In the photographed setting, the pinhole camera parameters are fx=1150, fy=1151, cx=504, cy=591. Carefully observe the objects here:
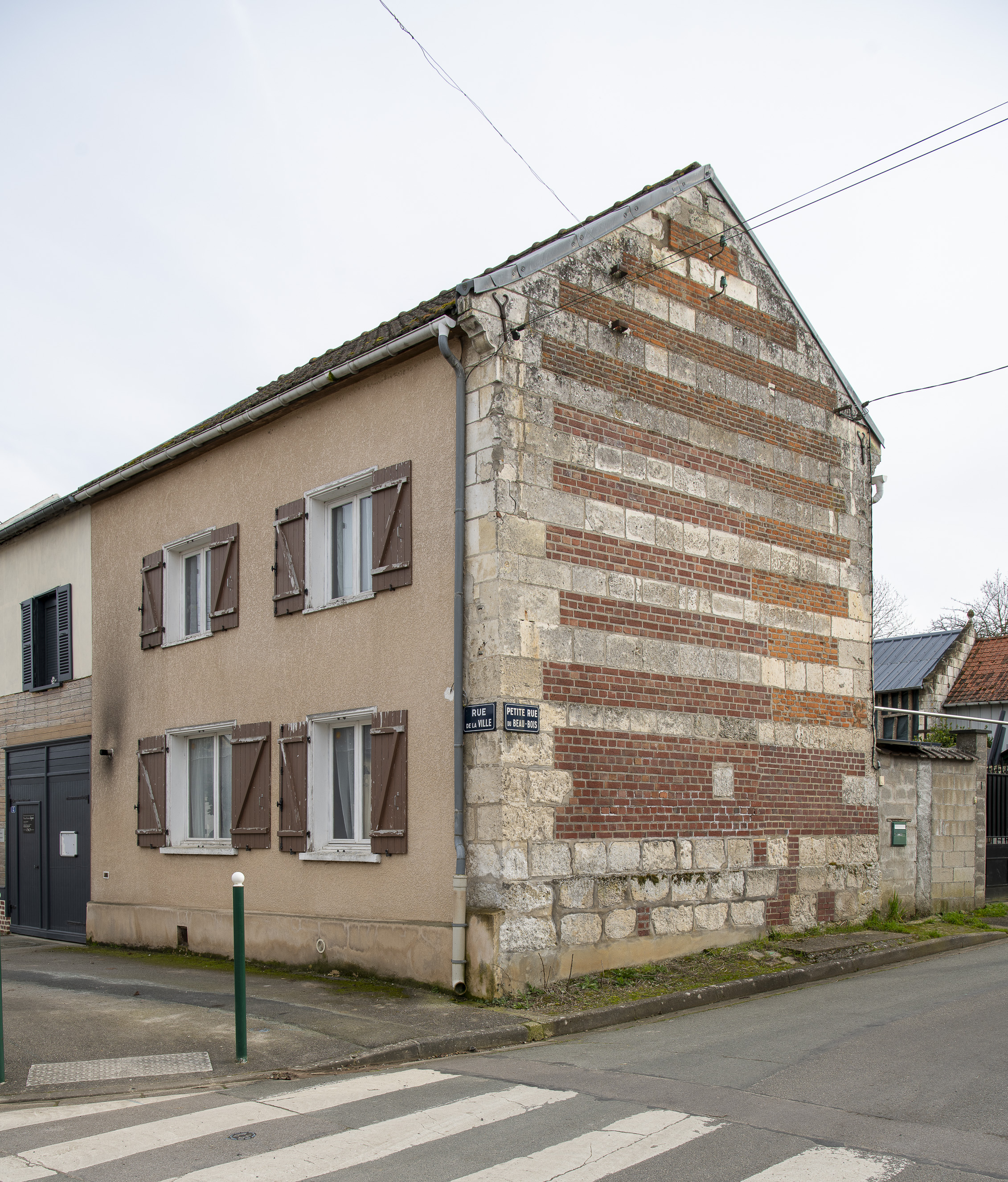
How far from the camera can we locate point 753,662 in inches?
462

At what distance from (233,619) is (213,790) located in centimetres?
209

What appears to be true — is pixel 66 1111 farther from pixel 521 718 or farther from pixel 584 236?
pixel 584 236

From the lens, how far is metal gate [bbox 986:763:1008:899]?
15.5 meters

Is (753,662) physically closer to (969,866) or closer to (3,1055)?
(969,866)

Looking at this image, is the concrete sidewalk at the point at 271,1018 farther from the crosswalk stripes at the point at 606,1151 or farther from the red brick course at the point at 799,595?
the red brick course at the point at 799,595

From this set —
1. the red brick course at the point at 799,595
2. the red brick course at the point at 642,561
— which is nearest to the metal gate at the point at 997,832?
the red brick course at the point at 799,595

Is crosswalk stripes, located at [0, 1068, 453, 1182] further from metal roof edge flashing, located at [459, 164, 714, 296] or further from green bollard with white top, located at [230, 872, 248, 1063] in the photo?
metal roof edge flashing, located at [459, 164, 714, 296]

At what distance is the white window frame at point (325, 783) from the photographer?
10773 mm

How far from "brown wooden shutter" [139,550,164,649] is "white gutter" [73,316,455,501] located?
1.12m

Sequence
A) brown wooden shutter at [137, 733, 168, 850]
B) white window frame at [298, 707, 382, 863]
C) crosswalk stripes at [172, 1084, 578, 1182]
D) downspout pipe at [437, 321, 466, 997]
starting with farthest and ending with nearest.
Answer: brown wooden shutter at [137, 733, 168, 850] → white window frame at [298, 707, 382, 863] → downspout pipe at [437, 321, 466, 997] → crosswalk stripes at [172, 1084, 578, 1182]

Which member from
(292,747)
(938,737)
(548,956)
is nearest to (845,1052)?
→ (548,956)

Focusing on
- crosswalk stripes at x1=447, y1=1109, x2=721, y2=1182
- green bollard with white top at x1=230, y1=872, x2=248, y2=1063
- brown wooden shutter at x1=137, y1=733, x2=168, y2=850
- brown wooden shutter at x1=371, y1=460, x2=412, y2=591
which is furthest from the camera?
brown wooden shutter at x1=137, y1=733, x2=168, y2=850

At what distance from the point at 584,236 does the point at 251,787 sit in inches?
253

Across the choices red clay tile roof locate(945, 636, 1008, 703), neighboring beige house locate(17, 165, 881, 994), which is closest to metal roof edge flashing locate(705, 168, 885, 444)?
neighboring beige house locate(17, 165, 881, 994)
